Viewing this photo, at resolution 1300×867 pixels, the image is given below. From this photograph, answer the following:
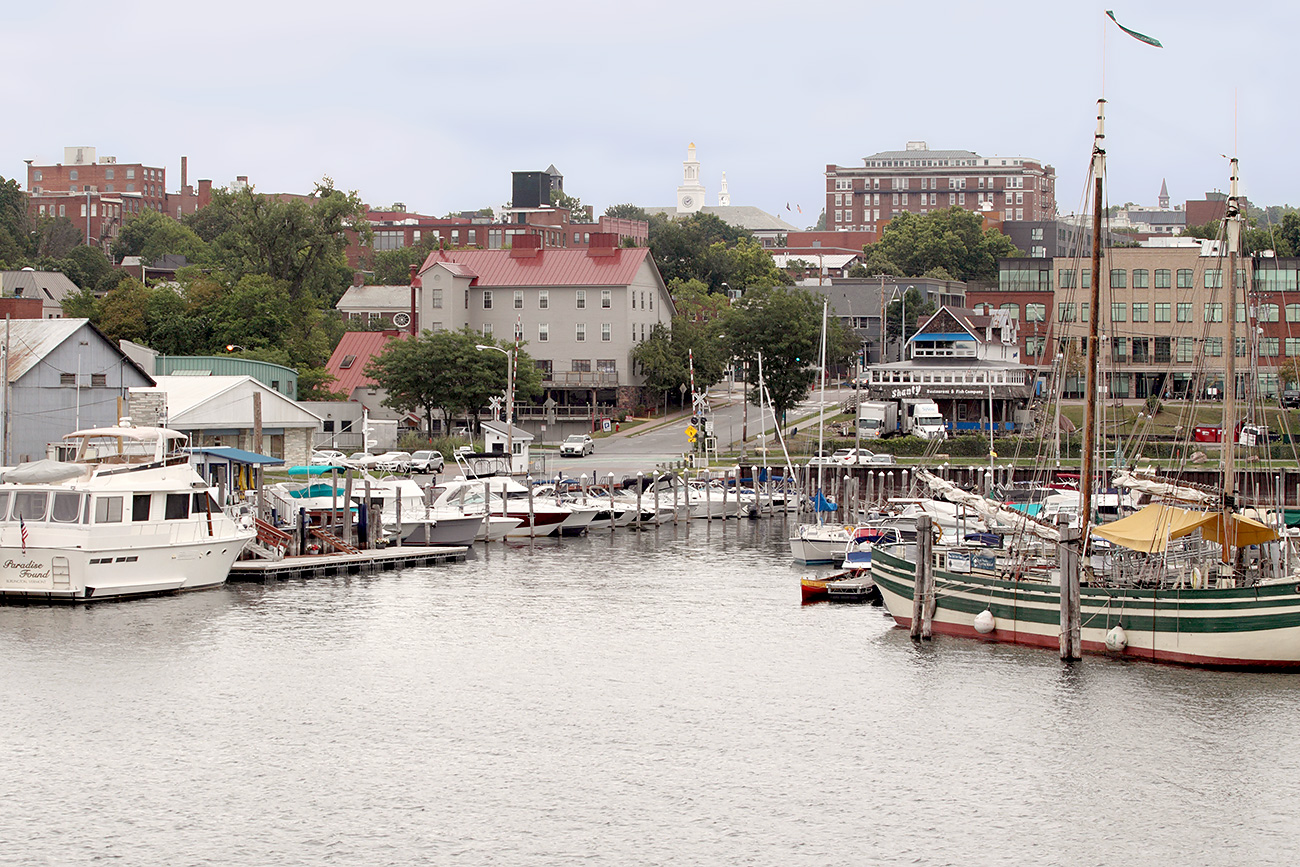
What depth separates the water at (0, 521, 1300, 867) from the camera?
88.0 feet

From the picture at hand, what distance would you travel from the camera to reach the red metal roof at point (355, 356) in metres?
118

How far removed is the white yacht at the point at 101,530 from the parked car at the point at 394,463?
30.5 metres

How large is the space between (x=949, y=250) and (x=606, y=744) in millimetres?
168774

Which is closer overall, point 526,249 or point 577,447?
point 577,447

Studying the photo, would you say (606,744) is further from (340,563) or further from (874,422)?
(874,422)

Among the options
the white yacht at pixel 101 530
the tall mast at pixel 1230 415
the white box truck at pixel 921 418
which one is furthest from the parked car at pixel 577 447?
the tall mast at pixel 1230 415

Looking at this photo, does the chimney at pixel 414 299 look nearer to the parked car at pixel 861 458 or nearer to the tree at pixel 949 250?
the parked car at pixel 861 458

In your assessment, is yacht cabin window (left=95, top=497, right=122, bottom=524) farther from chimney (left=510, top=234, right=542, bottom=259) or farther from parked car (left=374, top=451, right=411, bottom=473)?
chimney (left=510, top=234, right=542, bottom=259)

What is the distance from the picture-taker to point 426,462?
8831cm

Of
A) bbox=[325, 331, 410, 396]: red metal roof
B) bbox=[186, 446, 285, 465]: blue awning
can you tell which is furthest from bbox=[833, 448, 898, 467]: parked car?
bbox=[325, 331, 410, 396]: red metal roof

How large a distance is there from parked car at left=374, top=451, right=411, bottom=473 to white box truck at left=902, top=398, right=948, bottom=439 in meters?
33.6

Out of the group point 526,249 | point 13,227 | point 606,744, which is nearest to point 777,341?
point 526,249

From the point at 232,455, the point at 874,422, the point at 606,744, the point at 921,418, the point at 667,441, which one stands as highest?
the point at 921,418

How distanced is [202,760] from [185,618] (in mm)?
15586
